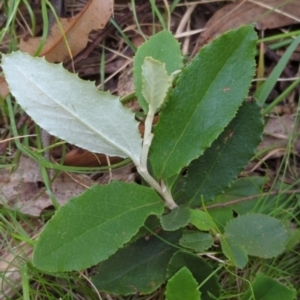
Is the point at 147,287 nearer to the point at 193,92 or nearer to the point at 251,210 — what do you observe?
the point at 251,210

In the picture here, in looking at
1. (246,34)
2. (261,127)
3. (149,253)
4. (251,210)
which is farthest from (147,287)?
(246,34)

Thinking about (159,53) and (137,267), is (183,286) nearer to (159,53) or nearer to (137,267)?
(137,267)

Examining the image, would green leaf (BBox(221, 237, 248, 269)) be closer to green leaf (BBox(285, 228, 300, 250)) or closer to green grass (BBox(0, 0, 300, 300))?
green grass (BBox(0, 0, 300, 300))

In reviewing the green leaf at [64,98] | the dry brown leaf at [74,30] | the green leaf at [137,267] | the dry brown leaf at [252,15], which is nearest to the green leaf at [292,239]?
the green leaf at [137,267]

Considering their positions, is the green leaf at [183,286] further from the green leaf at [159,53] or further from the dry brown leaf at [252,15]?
the dry brown leaf at [252,15]

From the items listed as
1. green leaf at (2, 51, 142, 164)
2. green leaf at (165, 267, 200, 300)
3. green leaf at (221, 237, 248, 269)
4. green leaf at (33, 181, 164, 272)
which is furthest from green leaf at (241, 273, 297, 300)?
green leaf at (2, 51, 142, 164)

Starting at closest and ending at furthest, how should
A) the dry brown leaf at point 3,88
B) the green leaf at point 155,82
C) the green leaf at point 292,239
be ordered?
the green leaf at point 155,82
the green leaf at point 292,239
the dry brown leaf at point 3,88

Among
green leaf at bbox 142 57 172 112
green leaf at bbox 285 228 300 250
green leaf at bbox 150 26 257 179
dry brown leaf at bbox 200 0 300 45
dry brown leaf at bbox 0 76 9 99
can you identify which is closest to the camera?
green leaf at bbox 142 57 172 112
